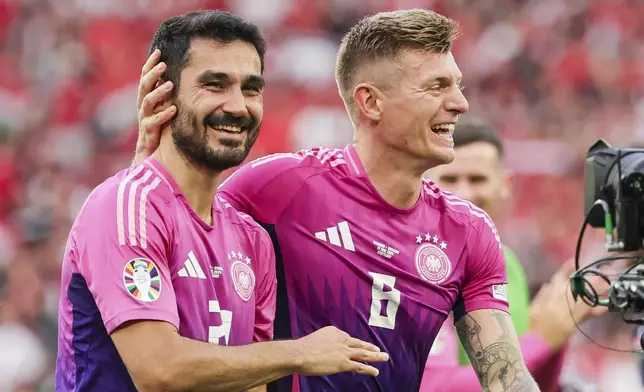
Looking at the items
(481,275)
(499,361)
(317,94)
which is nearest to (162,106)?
(481,275)

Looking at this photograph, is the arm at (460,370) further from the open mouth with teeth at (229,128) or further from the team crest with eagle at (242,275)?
the open mouth with teeth at (229,128)

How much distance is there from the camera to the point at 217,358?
3439mm

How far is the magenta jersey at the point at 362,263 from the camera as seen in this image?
14.3ft

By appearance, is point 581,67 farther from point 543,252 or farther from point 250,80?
point 250,80

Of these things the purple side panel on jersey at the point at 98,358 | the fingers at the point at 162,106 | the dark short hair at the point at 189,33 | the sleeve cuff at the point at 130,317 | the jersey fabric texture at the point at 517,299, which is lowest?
the jersey fabric texture at the point at 517,299

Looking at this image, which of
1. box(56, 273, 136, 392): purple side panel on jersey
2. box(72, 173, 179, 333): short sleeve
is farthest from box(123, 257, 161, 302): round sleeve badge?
box(56, 273, 136, 392): purple side panel on jersey

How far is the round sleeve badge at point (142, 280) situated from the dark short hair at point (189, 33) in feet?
2.03

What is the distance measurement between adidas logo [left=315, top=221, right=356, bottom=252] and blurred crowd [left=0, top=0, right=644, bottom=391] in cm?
495

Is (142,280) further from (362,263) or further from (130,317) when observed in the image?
(362,263)

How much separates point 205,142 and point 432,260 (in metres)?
1.07

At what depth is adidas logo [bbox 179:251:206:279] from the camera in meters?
3.65

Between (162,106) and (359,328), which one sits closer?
(162,106)

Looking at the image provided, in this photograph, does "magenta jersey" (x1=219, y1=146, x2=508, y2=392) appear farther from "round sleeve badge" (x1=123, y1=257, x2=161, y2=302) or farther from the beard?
"round sleeve badge" (x1=123, y1=257, x2=161, y2=302)

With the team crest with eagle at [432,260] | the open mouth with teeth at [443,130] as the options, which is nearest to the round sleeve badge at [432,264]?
the team crest with eagle at [432,260]
